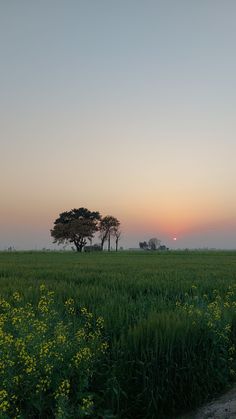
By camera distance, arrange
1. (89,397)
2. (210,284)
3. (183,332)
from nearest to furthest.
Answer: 1. (89,397)
2. (183,332)
3. (210,284)

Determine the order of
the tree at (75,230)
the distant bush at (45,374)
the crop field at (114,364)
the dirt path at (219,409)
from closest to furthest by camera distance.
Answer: the distant bush at (45,374)
the crop field at (114,364)
the dirt path at (219,409)
the tree at (75,230)

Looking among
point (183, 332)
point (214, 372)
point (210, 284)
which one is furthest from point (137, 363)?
point (210, 284)

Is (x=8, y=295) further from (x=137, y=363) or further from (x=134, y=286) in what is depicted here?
(x=137, y=363)

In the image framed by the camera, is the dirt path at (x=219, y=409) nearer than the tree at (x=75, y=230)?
Yes

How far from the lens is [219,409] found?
5.86 m

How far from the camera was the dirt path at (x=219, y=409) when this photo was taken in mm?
5641

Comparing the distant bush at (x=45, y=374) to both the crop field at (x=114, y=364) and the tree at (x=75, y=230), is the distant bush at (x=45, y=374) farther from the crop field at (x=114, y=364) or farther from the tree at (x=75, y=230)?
the tree at (x=75, y=230)

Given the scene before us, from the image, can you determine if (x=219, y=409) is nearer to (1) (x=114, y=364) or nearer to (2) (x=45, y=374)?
(1) (x=114, y=364)

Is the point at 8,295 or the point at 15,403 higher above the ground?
the point at 8,295

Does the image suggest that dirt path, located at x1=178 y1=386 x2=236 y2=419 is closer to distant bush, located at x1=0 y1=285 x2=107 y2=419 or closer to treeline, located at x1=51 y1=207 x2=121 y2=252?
distant bush, located at x1=0 y1=285 x2=107 y2=419

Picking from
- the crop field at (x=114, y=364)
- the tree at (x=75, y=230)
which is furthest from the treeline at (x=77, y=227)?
the crop field at (x=114, y=364)

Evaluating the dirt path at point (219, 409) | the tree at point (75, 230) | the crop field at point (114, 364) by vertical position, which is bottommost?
the dirt path at point (219, 409)

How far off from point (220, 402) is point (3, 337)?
119 inches

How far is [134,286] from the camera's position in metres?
12.9
